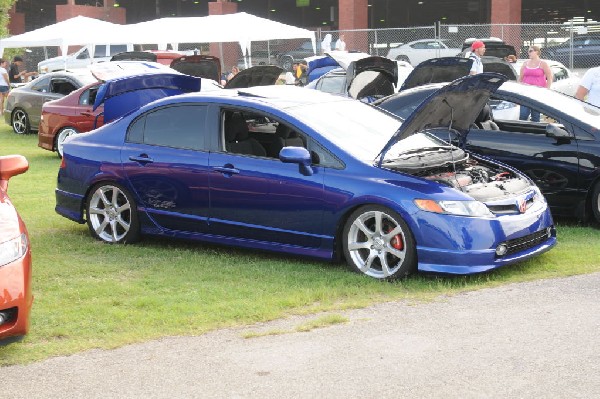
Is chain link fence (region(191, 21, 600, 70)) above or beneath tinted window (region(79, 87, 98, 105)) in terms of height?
above

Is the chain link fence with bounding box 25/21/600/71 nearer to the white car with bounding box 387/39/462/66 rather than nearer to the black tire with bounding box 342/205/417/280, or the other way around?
the white car with bounding box 387/39/462/66

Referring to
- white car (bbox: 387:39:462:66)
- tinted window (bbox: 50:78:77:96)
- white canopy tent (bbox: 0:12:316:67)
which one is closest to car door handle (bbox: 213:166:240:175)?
tinted window (bbox: 50:78:77:96)

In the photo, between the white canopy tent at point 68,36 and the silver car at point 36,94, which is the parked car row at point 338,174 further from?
the white canopy tent at point 68,36

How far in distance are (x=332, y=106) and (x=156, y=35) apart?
21109 millimetres

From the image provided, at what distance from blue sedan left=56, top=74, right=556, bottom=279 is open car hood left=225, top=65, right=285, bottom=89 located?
25.6 feet

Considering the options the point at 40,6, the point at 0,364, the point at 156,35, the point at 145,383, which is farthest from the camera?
the point at 40,6

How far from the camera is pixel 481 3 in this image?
198ft

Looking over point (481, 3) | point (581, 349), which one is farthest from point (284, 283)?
point (481, 3)

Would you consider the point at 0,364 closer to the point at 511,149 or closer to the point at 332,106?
the point at 332,106

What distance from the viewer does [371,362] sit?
18.5ft

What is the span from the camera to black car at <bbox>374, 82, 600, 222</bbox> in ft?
31.8

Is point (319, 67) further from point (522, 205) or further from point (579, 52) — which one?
point (522, 205)

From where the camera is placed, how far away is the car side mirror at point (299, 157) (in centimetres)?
789

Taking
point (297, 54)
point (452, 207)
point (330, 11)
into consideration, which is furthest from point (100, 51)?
point (452, 207)
